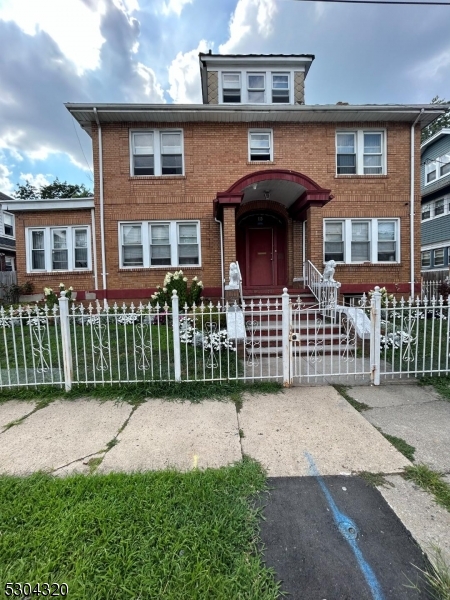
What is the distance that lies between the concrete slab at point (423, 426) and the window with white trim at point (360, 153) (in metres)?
9.27

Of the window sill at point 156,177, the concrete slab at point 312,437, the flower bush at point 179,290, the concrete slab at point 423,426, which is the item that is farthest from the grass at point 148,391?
the window sill at point 156,177

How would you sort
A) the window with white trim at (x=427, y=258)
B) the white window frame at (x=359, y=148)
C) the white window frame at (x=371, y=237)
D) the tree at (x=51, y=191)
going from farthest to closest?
1. the tree at (x=51, y=191)
2. the window with white trim at (x=427, y=258)
3. the white window frame at (x=371, y=237)
4. the white window frame at (x=359, y=148)

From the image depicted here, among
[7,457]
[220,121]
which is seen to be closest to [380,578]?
[7,457]

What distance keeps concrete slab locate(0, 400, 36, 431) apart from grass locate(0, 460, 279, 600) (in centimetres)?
153

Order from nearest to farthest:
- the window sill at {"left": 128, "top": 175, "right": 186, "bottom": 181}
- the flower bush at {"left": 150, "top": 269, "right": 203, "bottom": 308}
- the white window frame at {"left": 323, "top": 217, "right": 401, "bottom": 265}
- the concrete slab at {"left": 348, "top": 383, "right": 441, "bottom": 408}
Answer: the concrete slab at {"left": 348, "top": 383, "right": 441, "bottom": 408}, the flower bush at {"left": 150, "top": 269, "right": 203, "bottom": 308}, the window sill at {"left": 128, "top": 175, "right": 186, "bottom": 181}, the white window frame at {"left": 323, "top": 217, "right": 401, "bottom": 265}

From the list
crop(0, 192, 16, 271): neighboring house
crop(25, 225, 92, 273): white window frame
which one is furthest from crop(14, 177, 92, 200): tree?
crop(25, 225, 92, 273): white window frame

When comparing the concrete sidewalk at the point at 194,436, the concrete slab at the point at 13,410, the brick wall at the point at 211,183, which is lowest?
the concrete sidewalk at the point at 194,436

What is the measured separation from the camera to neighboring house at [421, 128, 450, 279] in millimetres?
17708

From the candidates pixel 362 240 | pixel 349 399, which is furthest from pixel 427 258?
pixel 349 399

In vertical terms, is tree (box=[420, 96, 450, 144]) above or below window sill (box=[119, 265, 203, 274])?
above

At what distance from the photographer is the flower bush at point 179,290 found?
9.66 metres

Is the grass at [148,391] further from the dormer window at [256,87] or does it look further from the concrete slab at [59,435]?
the dormer window at [256,87]

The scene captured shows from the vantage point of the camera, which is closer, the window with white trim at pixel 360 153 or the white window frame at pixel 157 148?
the white window frame at pixel 157 148

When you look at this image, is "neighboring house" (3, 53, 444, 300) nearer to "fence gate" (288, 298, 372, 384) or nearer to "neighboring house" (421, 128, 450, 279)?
"fence gate" (288, 298, 372, 384)
